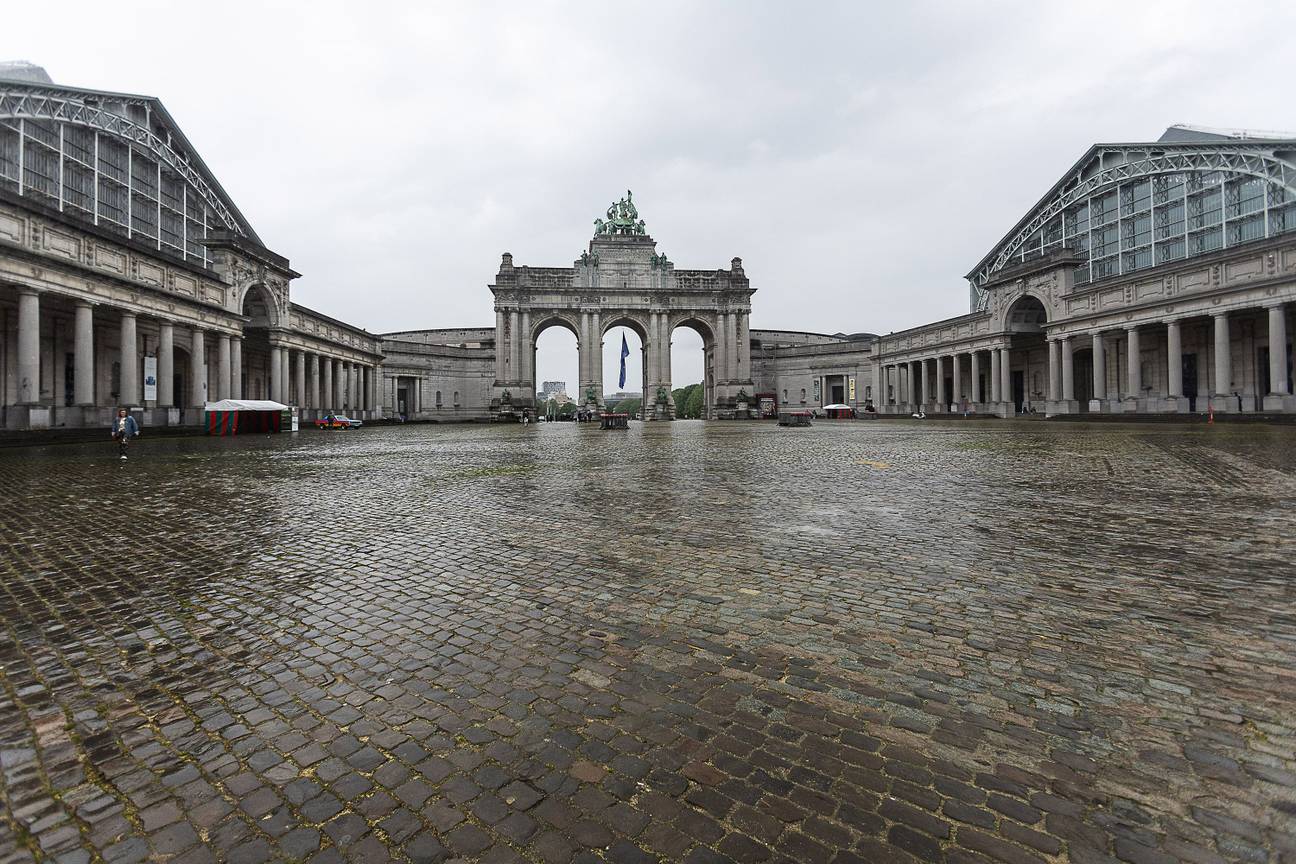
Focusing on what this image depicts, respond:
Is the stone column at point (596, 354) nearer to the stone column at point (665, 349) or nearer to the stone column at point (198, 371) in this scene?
the stone column at point (665, 349)

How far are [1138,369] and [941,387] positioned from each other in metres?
18.6

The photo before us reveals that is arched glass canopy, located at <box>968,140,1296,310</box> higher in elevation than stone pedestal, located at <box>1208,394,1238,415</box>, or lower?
higher

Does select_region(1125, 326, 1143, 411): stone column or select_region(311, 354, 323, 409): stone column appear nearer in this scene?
select_region(1125, 326, 1143, 411): stone column

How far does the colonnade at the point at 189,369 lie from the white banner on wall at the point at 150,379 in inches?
16.7

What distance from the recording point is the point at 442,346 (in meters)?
72.4

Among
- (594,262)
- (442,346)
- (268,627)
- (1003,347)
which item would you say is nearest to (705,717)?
(268,627)

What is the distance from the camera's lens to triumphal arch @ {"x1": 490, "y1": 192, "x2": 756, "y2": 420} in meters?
63.9

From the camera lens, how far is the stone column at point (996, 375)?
158 feet

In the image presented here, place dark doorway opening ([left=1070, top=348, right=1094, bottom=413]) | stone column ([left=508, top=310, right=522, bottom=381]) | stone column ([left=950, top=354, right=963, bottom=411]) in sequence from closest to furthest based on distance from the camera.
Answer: dark doorway opening ([left=1070, top=348, right=1094, bottom=413])
stone column ([left=950, top=354, right=963, bottom=411])
stone column ([left=508, top=310, right=522, bottom=381])

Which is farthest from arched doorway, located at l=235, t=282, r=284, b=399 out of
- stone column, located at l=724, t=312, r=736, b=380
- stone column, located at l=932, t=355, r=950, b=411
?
stone column, located at l=932, t=355, r=950, b=411

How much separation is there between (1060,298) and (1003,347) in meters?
5.64

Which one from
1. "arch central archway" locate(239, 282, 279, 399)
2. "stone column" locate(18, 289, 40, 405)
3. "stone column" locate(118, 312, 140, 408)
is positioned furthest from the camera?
"arch central archway" locate(239, 282, 279, 399)

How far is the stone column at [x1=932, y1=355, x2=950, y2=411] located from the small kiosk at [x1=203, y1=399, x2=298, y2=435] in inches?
2073

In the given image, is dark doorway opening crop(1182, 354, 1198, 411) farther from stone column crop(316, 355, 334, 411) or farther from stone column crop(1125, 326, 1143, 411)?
stone column crop(316, 355, 334, 411)
